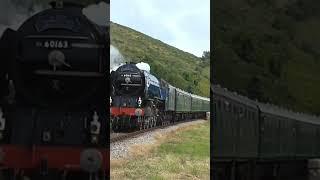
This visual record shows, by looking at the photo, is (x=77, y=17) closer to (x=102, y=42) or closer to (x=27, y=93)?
(x=102, y=42)

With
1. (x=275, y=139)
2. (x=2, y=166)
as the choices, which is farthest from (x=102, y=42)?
(x=275, y=139)

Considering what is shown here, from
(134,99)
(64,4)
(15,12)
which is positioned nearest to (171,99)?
(134,99)

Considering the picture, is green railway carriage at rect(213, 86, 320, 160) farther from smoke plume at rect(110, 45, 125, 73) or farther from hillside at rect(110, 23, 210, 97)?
smoke plume at rect(110, 45, 125, 73)

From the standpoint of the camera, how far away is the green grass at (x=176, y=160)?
4660mm

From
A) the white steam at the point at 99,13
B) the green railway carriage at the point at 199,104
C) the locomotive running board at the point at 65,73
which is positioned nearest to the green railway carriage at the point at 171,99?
the green railway carriage at the point at 199,104

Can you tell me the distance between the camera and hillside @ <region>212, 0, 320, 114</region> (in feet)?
15.3

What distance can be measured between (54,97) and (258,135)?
1785mm

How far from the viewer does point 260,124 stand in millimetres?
4770

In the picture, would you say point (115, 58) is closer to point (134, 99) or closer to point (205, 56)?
point (134, 99)

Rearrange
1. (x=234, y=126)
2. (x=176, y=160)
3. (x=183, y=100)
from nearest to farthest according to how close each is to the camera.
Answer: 1. (x=234, y=126)
2. (x=176, y=160)
3. (x=183, y=100)

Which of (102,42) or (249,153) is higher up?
(102,42)

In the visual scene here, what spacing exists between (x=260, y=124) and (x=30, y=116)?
1.99 meters

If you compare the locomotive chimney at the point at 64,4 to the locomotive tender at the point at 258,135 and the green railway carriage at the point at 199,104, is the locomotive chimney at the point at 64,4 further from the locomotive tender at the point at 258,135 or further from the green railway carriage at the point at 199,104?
the locomotive tender at the point at 258,135

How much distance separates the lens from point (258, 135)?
4.73 m
